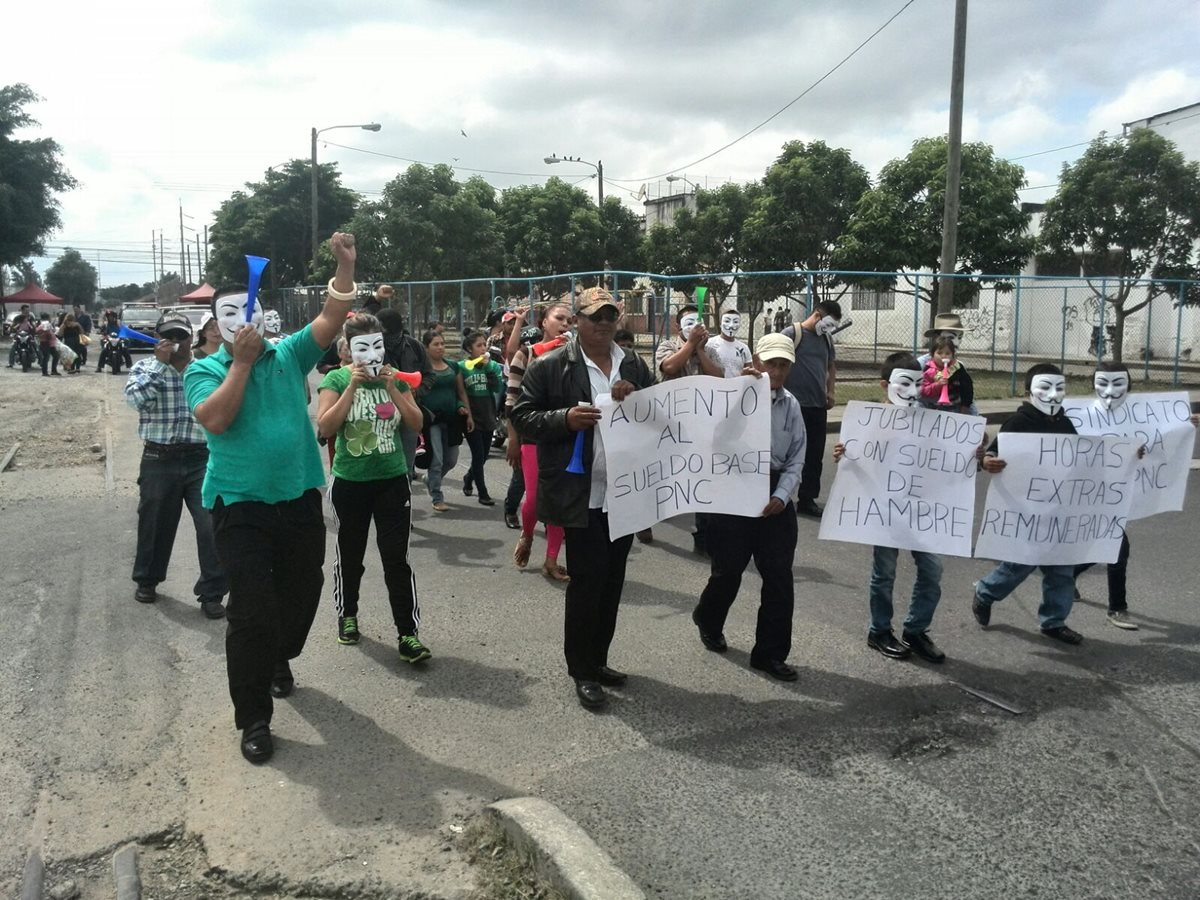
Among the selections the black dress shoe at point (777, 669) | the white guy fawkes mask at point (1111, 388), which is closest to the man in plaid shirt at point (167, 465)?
the black dress shoe at point (777, 669)

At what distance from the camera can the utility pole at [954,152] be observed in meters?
15.8

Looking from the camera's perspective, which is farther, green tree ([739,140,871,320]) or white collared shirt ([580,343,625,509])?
green tree ([739,140,871,320])

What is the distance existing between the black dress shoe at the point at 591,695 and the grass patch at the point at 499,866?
3.40 ft

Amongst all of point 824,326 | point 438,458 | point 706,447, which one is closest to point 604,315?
point 706,447

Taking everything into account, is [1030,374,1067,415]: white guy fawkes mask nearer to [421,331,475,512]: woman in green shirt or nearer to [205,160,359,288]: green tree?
[421,331,475,512]: woman in green shirt

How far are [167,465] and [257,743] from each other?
8.86 feet

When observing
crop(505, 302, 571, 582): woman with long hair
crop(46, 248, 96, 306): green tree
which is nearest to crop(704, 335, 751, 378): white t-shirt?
crop(505, 302, 571, 582): woman with long hair

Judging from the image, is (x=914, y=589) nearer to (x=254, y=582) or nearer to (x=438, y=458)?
(x=254, y=582)

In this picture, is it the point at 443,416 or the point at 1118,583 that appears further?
the point at 443,416

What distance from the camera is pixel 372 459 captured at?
5.10m

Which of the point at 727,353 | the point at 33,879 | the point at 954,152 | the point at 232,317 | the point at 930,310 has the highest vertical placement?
the point at 954,152

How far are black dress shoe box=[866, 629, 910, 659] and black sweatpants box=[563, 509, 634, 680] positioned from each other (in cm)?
150

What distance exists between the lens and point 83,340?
29703mm

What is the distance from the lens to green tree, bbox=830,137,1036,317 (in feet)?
80.8
